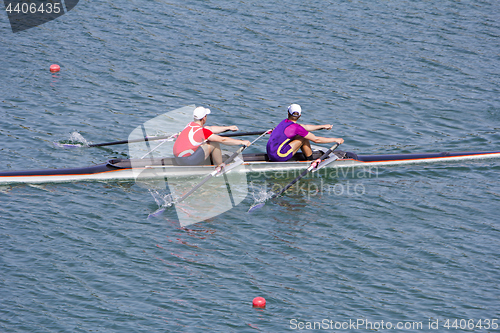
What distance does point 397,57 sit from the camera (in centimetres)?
2156

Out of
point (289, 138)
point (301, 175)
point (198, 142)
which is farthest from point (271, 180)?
point (198, 142)

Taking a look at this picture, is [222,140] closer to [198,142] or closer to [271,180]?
[198,142]

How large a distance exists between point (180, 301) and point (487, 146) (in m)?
10.6

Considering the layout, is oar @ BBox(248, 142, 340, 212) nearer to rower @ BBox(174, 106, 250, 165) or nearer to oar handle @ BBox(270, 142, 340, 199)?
oar handle @ BBox(270, 142, 340, 199)

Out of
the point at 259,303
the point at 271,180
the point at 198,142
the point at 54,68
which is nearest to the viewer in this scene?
the point at 259,303

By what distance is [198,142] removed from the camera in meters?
13.3

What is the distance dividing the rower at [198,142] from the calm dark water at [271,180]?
1375mm

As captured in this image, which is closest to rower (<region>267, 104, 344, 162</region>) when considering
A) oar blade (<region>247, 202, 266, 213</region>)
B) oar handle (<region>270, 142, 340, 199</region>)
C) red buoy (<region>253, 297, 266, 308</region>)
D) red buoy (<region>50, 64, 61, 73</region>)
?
oar handle (<region>270, 142, 340, 199</region>)

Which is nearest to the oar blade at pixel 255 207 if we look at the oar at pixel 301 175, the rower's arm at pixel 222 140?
the oar at pixel 301 175
